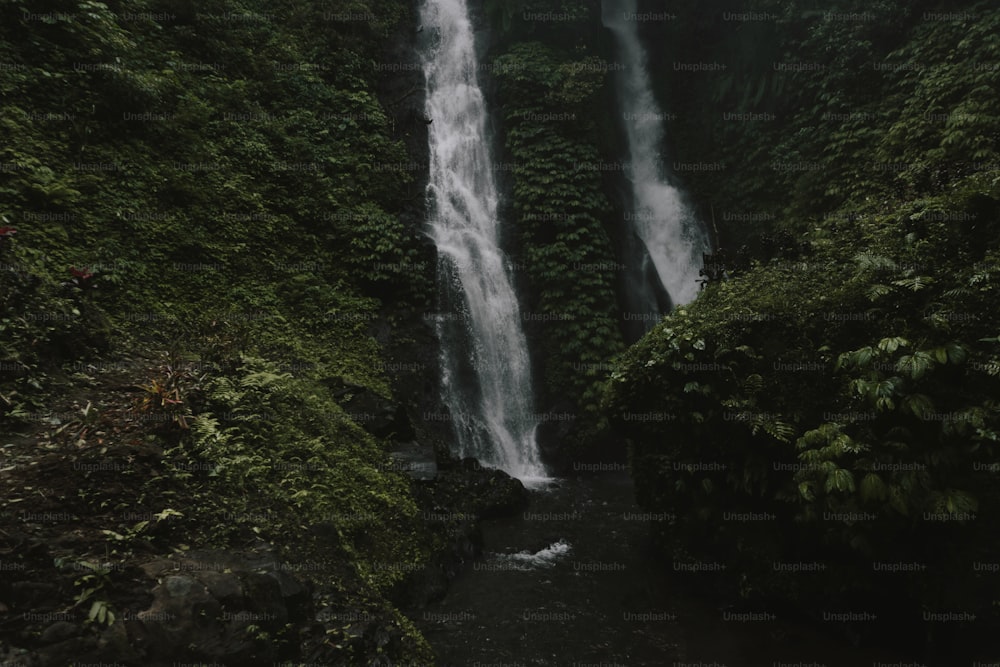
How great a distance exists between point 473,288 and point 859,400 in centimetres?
1038

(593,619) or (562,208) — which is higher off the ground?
(562,208)

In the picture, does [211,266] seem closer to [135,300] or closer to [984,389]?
[135,300]

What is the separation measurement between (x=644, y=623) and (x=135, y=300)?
920 cm

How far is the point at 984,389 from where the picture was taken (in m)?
4.90

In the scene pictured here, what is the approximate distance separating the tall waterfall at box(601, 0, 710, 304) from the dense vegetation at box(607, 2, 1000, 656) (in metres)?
7.16

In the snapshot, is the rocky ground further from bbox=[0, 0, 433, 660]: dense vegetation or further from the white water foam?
the white water foam

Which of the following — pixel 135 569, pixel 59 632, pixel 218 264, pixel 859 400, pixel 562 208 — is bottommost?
pixel 59 632

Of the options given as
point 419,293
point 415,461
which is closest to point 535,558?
point 415,461

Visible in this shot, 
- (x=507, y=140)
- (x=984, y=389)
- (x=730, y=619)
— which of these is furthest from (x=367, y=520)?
(x=507, y=140)

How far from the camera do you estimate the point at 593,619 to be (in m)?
A: 6.60

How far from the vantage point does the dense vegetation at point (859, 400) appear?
4.94 m

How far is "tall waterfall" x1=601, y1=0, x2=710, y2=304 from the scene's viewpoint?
59.0ft

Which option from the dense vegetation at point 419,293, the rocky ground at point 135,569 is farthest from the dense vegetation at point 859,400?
the rocky ground at point 135,569

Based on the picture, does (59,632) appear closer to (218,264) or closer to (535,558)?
(535,558)
